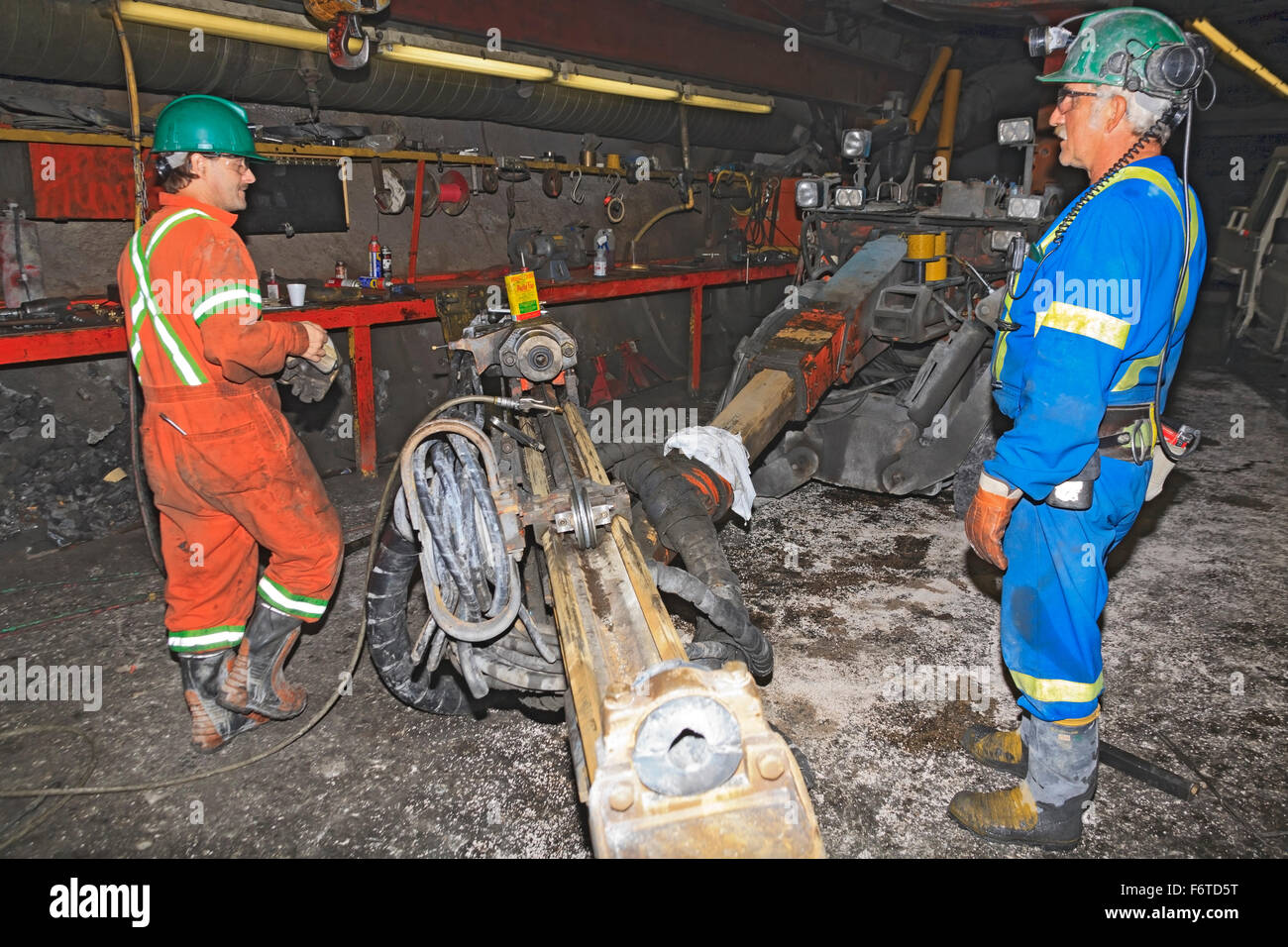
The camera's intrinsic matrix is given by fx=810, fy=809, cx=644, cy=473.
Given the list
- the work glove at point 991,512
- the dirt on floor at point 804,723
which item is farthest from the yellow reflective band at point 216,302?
the work glove at point 991,512

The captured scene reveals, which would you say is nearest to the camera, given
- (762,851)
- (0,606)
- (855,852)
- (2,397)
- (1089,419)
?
(762,851)

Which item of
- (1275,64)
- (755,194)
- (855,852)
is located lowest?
(855,852)

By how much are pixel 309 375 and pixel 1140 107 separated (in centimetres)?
250

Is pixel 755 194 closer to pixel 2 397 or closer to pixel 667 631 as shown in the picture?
pixel 2 397

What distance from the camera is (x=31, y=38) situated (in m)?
3.81

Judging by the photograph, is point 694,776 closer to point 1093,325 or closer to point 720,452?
point 1093,325

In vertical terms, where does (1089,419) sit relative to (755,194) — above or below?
below

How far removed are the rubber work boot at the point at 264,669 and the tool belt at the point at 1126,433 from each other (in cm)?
246

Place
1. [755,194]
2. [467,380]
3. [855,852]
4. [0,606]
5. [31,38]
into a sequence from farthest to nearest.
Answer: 1. [755,194]
2. [31,38]
3. [0,606]
4. [467,380]
5. [855,852]

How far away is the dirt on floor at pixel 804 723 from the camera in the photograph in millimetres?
2240

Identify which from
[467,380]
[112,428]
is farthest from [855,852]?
[112,428]

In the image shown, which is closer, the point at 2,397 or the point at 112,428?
the point at 2,397

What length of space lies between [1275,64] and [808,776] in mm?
11258

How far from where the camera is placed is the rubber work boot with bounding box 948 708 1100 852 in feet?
6.86
